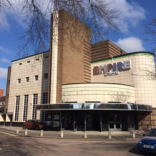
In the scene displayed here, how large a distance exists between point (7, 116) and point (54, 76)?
1807 centimetres

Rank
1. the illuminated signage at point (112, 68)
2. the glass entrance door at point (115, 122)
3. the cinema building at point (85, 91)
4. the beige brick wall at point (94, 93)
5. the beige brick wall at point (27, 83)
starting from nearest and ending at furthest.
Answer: the cinema building at point (85, 91) < the glass entrance door at point (115, 122) < the beige brick wall at point (94, 93) < the illuminated signage at point (112, 68) < the beige brick wall at point (27, 83)

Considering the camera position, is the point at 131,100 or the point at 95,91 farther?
the point at 131,100

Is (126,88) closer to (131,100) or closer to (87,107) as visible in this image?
(131,100)

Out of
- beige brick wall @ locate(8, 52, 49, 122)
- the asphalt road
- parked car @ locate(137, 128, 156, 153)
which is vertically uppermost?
beige brick wall @ locate(8, 52, 49, 122)

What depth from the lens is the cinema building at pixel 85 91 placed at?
27312mm

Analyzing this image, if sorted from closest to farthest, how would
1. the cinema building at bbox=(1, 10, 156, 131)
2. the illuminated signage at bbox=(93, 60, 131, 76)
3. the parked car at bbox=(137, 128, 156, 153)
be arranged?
1. the parked car at bbox=(137, 128, 156, 153)
2. the cinema building at bbox=(1, 10, 156, 131)
3. the illuminated signage at bbox=(93, 60, 131, 76)

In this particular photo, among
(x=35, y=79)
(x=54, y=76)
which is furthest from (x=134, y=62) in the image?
(x=35, y=79)

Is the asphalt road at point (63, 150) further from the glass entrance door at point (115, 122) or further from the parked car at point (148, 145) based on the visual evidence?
the glass entrance door at point (115, 122)

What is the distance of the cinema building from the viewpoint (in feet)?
89.6

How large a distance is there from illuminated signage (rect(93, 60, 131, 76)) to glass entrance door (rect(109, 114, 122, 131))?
10.5 meters

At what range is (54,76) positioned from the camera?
32.4 metres

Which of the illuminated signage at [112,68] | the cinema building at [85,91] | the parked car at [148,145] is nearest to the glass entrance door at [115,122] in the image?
the cinema building at [85,91]

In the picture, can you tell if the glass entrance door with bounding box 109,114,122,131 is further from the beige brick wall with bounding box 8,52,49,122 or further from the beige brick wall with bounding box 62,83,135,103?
the beige brick wall with bounding box 8,52,49,122

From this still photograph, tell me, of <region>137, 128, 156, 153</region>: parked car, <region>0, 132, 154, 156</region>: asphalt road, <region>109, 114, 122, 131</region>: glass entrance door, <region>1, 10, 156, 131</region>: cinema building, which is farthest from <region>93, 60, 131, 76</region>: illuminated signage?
<region>137, 128, 156, 153</region>: parked car
